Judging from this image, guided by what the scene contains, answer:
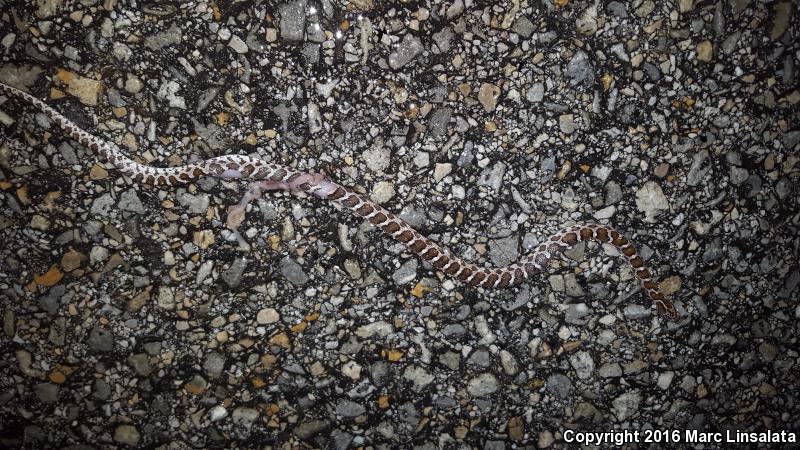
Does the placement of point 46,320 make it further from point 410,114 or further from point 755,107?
point 755,107

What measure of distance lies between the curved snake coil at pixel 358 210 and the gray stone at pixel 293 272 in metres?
0.41

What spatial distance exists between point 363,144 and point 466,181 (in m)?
0.74

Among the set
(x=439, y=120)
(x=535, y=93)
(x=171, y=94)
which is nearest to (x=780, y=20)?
(x=535, y=93)

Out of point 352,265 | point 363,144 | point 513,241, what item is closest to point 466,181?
point 513,241

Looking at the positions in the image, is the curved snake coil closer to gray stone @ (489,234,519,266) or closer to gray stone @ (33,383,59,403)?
gray stone @ (489,234,519,266)

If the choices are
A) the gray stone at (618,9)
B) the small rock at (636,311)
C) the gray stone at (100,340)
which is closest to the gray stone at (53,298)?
the gray stone at (100,340)

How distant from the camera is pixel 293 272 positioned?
10.4 feet

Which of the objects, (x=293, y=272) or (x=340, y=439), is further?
(x=340, y=439)

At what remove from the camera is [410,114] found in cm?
311

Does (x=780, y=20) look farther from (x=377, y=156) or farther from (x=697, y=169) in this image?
(x=377, y=156)

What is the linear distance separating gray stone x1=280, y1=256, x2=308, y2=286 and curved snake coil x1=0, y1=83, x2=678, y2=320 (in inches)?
16.3

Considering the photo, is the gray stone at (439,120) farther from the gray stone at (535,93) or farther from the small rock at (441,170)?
the gray stone at (535,93)

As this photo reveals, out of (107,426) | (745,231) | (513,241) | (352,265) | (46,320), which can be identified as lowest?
(107,426)

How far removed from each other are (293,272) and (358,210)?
2.04 ft
